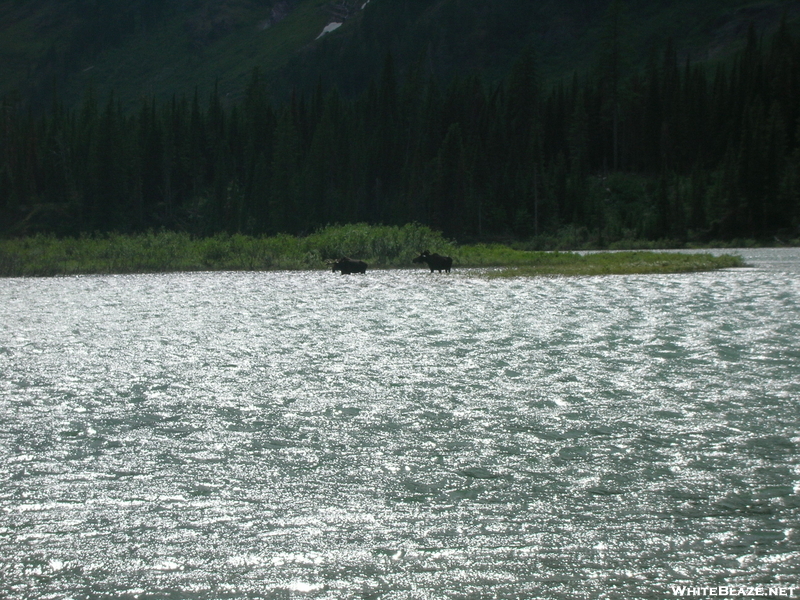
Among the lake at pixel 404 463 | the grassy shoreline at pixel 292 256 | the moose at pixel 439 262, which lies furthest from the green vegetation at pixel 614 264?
the lake at pixel 404 463

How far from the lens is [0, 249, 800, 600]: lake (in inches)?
299

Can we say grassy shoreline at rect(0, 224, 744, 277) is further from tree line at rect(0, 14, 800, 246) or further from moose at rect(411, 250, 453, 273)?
tree line at rect(0, 14, 800, 246)

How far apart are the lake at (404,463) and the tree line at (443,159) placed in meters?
66.5

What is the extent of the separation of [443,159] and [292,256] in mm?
43658

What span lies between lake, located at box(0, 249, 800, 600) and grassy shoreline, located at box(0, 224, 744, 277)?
27.2 m

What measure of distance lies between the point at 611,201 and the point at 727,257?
1888 inches

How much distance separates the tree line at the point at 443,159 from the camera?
90250 millimetres

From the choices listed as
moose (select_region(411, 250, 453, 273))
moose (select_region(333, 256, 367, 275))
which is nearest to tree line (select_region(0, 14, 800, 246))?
moose (select_region(411, 250, 453, 273))

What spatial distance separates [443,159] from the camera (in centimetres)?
9481

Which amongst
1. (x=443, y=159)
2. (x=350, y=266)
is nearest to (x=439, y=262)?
(x=350, y=266)

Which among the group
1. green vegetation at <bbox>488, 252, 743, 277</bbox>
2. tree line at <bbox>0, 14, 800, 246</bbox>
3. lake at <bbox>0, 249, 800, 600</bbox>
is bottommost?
lake at <bbox>0, 249, 800, 600</bbox>

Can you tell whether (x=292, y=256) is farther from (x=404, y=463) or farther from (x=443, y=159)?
(x=404, y=463)

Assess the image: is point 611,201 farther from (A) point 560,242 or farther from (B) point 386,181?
(B) point 386,181

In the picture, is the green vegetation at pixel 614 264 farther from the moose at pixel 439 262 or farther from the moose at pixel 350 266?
the moose at pixel 350 266
